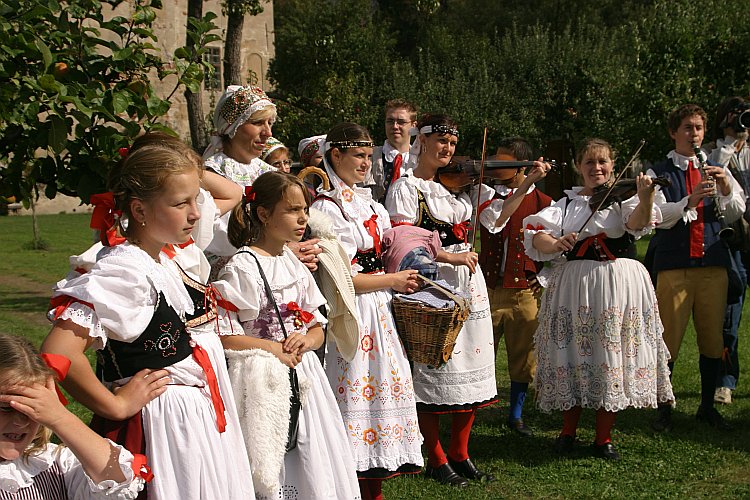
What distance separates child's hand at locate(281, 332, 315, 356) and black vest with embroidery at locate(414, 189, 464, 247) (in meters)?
1.73

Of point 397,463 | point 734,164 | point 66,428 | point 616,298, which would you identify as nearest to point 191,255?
point 66,428

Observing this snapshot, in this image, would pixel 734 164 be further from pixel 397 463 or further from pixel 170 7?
pixel 170 7

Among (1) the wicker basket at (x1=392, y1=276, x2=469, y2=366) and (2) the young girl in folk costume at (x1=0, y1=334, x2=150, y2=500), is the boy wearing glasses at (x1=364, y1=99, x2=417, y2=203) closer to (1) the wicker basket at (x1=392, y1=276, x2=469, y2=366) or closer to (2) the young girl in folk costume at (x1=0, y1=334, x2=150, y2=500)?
(1) the wicker basket at (x1=392, y1=276, x2=469, y2=366)

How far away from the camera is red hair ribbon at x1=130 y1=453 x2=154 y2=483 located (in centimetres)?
241

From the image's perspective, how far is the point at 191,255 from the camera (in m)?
3.11

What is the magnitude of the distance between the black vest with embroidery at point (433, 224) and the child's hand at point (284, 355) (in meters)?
1.83

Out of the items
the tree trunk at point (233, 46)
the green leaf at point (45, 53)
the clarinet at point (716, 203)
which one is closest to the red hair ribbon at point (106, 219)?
the green leaf at point (45, 53)

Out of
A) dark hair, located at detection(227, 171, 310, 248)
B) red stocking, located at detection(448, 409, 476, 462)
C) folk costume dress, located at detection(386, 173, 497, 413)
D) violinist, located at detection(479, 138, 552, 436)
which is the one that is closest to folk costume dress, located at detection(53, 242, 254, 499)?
dark hair, located at detection(227, 171, 310, 248)

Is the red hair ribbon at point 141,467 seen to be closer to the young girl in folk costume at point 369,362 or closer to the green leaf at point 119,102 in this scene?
the young girl in folk costume at point 369,362

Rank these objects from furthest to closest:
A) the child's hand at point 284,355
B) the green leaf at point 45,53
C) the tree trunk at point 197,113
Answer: the tree trunk at point 197,113
the green leaf at point 45,53
the child's hand at point 284,355

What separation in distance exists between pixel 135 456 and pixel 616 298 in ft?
12.2

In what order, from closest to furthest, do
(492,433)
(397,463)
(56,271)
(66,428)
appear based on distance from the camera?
(66,428), (397,463), (492,433), (56,271)

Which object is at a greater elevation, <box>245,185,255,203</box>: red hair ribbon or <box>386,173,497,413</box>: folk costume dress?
<box>245,185,255,203</box>: red hair ribbon

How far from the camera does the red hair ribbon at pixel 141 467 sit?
7.90 feet
